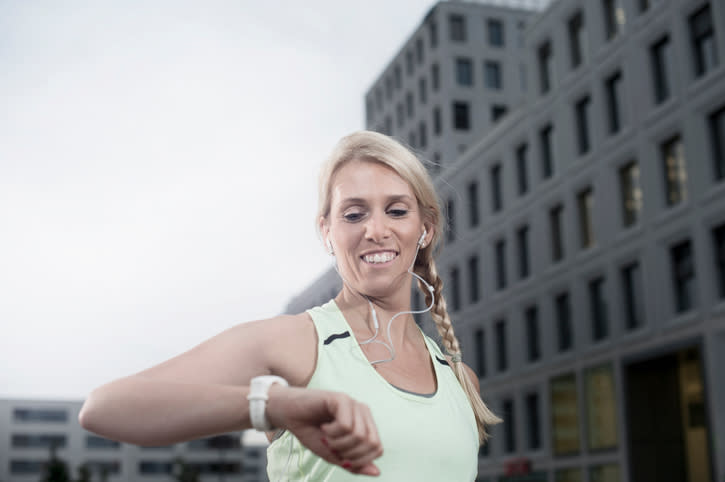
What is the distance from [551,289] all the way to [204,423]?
31272mm

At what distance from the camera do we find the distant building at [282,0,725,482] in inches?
931

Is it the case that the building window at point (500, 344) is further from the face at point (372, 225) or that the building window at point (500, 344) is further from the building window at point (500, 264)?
the face at point (372, 225)

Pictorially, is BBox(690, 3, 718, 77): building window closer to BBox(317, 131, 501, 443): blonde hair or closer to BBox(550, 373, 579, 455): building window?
BBox(550, 373, 579, 455): building window

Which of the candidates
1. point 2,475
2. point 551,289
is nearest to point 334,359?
point 551,289

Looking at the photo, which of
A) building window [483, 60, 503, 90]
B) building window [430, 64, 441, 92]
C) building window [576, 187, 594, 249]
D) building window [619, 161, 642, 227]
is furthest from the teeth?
building window [483, 60, 503, 90]

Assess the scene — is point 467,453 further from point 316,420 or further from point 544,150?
point 544,150

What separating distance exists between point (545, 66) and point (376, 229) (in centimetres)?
3317

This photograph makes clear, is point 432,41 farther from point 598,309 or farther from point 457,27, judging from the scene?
point 598,309

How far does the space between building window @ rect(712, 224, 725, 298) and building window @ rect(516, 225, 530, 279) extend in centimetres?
1193

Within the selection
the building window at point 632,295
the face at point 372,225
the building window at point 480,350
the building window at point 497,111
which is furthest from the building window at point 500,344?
the face at point 372,225

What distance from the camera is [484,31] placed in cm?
4978

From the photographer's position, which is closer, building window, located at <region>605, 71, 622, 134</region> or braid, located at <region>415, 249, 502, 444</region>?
braid, located at <region>415, 249, 502, 444</region>

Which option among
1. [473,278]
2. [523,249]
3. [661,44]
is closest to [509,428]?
[523,249]

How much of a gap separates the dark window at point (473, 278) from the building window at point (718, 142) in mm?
16872
